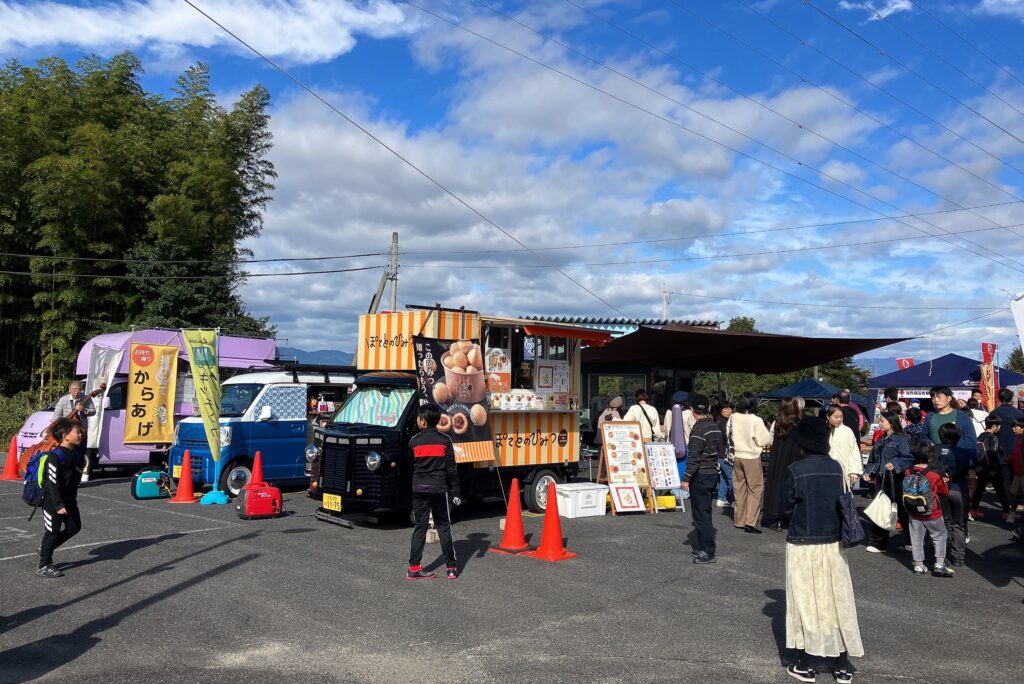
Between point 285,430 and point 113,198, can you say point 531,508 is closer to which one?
point 285,430

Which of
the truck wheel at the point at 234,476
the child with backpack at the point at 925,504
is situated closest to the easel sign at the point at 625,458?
the child with backpack at the point at 925,504

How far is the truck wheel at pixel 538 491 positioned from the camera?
38.3 ft

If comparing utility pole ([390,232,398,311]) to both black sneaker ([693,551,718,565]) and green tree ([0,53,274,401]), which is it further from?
black sneaker ([693,551,718,565])

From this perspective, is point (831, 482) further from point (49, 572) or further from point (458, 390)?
point (49, 572)

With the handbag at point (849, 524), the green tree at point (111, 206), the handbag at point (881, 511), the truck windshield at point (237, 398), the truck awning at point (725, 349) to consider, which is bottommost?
the handbag at point (881, 511)

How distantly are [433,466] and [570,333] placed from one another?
505 centimetres

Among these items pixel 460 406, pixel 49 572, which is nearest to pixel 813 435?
pixel 460 406

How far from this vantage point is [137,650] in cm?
540

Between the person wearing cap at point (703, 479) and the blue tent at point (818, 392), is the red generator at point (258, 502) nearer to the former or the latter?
the person wearing cap at point (703, 479)

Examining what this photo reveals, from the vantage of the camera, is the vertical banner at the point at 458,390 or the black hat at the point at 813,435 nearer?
the black hat at the point at 813,435

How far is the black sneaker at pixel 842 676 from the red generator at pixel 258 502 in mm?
7860

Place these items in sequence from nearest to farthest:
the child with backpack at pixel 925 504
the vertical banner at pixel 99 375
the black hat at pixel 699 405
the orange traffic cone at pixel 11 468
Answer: the child with backpack at pixel 925 504 → the black hat at pixel 699 405 → the vertical banner at pixel 99 375 → the orange traffic cone at pixel 11 468

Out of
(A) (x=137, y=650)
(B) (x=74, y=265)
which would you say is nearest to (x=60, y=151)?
(B) (x=74, y=265)

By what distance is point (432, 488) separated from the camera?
7.63 meters
